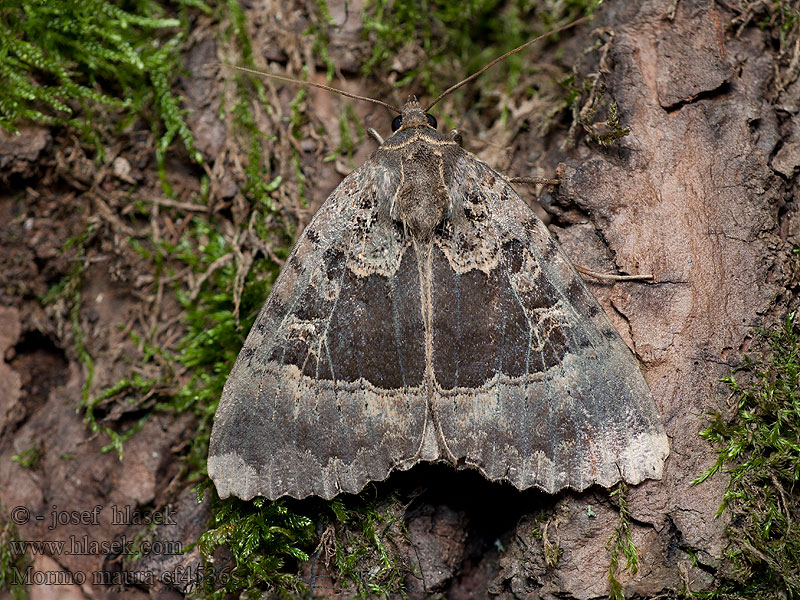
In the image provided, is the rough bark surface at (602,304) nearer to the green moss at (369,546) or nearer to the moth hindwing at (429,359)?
the green moss at (369,546)

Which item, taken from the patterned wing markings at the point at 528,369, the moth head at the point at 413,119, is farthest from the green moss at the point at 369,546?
the moth head at the point at 413,119

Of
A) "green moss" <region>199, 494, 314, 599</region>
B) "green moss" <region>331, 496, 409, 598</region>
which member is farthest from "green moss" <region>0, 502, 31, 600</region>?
"green moss" <region>331, 496, 409, 598</region>

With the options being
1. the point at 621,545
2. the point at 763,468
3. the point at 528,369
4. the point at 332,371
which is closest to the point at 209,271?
the point at 332,371

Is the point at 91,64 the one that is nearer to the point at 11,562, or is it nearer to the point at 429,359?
the point at 429,359

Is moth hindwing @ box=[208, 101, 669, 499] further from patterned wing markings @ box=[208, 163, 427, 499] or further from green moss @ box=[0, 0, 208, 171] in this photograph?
green moss @ box=[0, 0, 208, 171]

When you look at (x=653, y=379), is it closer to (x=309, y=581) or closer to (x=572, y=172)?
(x=572, y=172)

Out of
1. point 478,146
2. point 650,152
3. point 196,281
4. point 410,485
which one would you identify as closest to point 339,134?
point 478,146
